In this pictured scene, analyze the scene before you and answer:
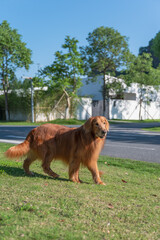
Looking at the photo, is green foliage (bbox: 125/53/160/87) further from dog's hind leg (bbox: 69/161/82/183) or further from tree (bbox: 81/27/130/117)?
dog's hind leg (bbox: 69/161/82/183)

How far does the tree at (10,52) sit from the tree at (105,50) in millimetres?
6864

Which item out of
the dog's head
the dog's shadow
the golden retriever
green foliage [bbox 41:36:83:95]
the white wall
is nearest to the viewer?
the dog's head

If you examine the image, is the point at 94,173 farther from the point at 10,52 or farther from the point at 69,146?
the point at 10,52

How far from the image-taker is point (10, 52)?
30469mm

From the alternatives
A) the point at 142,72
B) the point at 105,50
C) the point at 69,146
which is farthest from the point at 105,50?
the point at 69,146

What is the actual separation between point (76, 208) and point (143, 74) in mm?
32185

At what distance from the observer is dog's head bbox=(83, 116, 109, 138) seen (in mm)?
4385

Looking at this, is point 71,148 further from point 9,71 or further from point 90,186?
point 9,71

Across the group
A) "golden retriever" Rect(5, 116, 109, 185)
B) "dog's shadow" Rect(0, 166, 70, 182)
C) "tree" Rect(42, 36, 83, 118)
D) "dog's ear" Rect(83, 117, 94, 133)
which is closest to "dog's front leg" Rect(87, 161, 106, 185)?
"golden retriever" Rect(5, 116, 109, 185)

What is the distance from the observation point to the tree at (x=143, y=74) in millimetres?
30438

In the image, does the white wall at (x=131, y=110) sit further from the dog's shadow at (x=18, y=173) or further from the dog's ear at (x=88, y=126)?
the dog's ear at (x=88, y=126)

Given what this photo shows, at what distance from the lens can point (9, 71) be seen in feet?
103

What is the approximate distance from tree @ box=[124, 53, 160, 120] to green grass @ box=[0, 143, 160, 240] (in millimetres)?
26426

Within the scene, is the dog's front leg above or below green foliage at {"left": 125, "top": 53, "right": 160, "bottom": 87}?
below
